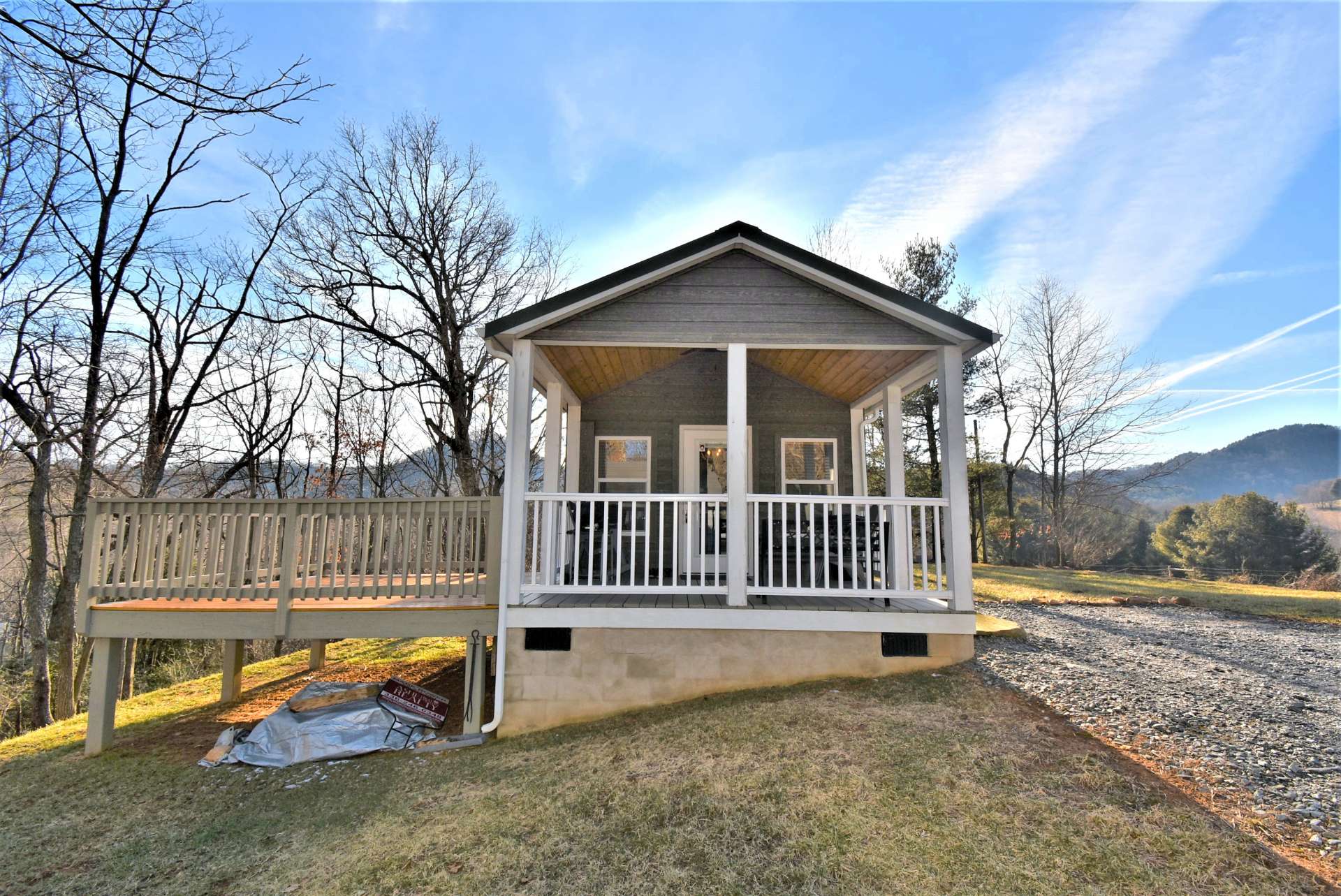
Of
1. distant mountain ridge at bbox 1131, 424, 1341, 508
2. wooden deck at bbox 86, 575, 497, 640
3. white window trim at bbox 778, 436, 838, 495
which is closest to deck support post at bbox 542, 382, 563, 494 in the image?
wooden deck at bbox 86, 575, 497, 640

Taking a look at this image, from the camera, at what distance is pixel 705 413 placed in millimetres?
8578

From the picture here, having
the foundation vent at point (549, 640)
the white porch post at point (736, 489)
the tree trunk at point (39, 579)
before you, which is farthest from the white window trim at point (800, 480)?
the tree trunk at point (39, 579)

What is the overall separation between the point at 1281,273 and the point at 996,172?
578 cm

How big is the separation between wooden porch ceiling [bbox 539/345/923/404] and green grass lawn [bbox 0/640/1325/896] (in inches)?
138

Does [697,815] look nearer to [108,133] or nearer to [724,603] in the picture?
[724,603]

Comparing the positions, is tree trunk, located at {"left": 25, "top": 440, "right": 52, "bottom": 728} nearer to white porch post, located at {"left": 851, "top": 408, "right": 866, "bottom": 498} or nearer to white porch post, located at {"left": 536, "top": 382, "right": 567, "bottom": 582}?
white porch post, located at {"left": 536, "top": 382, "right": 567, "bottom": 582}

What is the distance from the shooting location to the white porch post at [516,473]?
228 inches

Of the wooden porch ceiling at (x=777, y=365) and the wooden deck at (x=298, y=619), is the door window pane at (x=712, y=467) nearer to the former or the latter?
the wooden porch ceiling at (x=777, y=365)

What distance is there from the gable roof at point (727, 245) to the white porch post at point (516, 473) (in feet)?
1.17

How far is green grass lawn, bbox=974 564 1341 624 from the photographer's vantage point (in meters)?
10.5

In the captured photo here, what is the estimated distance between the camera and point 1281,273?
10992 mm

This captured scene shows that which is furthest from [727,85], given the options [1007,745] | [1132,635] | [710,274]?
[1132,635]

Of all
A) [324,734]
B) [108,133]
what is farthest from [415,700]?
[108,133]

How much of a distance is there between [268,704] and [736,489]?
6903 mm
